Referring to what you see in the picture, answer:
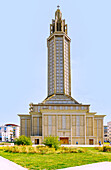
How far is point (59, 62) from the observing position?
77062mm

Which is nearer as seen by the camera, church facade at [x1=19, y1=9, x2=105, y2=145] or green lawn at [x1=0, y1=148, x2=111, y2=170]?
green lawn at [x1=0, y1=148, x2=111, y2=170]

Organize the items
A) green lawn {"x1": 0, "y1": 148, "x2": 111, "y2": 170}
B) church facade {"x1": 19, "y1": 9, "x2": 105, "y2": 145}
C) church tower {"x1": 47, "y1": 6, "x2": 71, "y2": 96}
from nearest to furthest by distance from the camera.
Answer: green lawn {"x1": 0, "y1": 148, "x2": 111, "y2": 170} → church facade {"x1": 19, "y1": 9, "x2": 105, "y2": 145} → church tower {"x1": 47, "y1": 6, "x2": 71, "y2": 96}

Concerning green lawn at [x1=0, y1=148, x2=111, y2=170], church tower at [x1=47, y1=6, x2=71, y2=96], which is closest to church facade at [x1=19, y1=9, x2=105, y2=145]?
church tower at [x1=47, y1=6, x2=71, y2=96]

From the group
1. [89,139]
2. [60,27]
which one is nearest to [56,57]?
[60,27]

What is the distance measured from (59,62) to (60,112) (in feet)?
70.3

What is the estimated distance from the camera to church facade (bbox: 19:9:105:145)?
61406mm

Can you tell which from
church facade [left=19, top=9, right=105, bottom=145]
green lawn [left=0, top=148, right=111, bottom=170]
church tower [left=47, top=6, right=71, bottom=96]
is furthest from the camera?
church tower [left=47, top=6, right=71, bottom=96]

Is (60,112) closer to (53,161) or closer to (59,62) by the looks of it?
(59,62)

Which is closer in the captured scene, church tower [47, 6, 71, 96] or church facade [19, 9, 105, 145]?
church facade [19, 9, 105, 145]

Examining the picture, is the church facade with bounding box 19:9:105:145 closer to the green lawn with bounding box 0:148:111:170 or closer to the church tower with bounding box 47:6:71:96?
the church tower with bounding box 47:6:71:96

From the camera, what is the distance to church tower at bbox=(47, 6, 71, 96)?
75688 mm

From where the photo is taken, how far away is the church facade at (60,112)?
61.4 m

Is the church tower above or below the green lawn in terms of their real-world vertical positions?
above

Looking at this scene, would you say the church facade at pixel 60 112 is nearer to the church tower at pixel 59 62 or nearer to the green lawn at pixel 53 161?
the church tower at pixel 59 62
